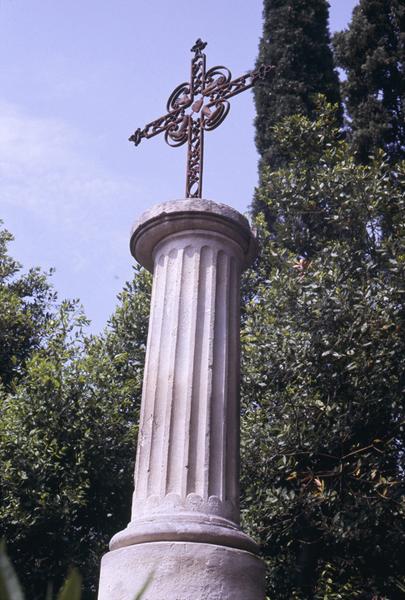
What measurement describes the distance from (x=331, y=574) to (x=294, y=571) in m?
0.48

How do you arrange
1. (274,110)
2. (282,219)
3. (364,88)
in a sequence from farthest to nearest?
(274,110) → (364,88) → (282,219)

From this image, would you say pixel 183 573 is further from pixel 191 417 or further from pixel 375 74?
pixel 375 74

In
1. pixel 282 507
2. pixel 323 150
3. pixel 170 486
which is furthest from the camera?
pixel 323 150

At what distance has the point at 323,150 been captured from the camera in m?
11.1

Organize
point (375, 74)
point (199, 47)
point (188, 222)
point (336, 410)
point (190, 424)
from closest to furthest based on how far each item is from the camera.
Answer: point (190, 424) → point (188, 222) → point (199, 47) → point (336, 410) → point (375, 74)

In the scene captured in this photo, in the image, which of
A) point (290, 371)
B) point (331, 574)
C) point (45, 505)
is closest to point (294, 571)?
point (331, 574)

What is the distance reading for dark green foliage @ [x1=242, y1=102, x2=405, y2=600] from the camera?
8.52 m

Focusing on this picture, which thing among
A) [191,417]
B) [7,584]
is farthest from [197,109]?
[7,584]

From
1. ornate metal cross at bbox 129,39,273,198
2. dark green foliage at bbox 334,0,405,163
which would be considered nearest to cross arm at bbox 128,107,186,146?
ornate metal cross at bbox 129,39,273,198

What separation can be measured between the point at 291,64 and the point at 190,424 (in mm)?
12188

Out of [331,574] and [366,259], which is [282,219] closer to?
[366,259]

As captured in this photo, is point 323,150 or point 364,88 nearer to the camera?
point 323,150

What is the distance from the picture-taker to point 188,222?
5.74m

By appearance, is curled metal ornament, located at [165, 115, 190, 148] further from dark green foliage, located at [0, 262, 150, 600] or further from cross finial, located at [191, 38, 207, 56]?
dark green foliage, located at [0, 262, 150, 600]
